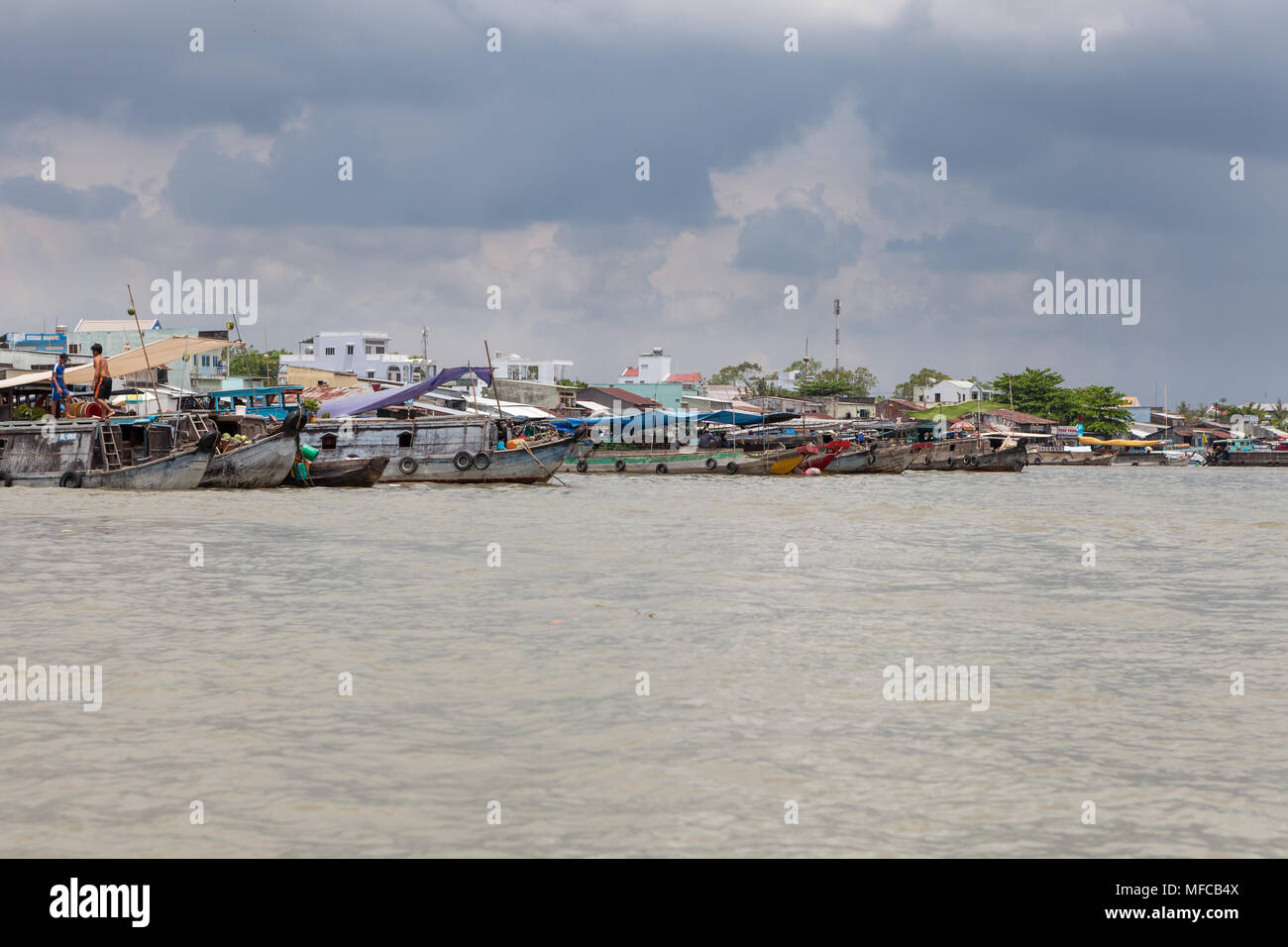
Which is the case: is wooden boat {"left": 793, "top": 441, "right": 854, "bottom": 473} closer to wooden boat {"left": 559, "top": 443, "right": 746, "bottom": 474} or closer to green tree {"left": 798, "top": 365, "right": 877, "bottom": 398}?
wooden boat {"left": 559, "top": 443, "right": 746, "bottom": 474}

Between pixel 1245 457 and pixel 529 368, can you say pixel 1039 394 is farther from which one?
pixel 529 368

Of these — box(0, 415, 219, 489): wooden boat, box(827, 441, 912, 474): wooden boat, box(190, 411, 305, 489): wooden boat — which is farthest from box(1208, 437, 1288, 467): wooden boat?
box(0, 415, 219, 489): wooden boat

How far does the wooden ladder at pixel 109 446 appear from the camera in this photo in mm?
25031

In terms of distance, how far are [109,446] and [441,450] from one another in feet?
26.3

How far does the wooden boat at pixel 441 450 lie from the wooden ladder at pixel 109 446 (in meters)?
5.30

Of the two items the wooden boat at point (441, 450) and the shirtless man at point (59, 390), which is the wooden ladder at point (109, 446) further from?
the wooden boat at point (441, 450)

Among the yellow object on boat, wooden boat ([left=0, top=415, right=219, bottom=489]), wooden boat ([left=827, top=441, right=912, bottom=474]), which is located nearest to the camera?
wooden boat ([left=0, top=415, right=219, bottom=489])

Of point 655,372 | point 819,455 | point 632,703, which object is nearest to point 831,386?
point 655,372

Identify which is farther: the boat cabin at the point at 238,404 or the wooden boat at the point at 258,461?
the boat cabin at the point at 238,404

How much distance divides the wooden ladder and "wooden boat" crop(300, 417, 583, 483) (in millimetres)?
5304

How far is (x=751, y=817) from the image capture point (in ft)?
14.9

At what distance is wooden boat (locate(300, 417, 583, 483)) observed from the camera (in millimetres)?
29281

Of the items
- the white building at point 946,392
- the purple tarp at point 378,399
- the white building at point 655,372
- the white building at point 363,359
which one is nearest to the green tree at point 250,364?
the white building at point 363,359
